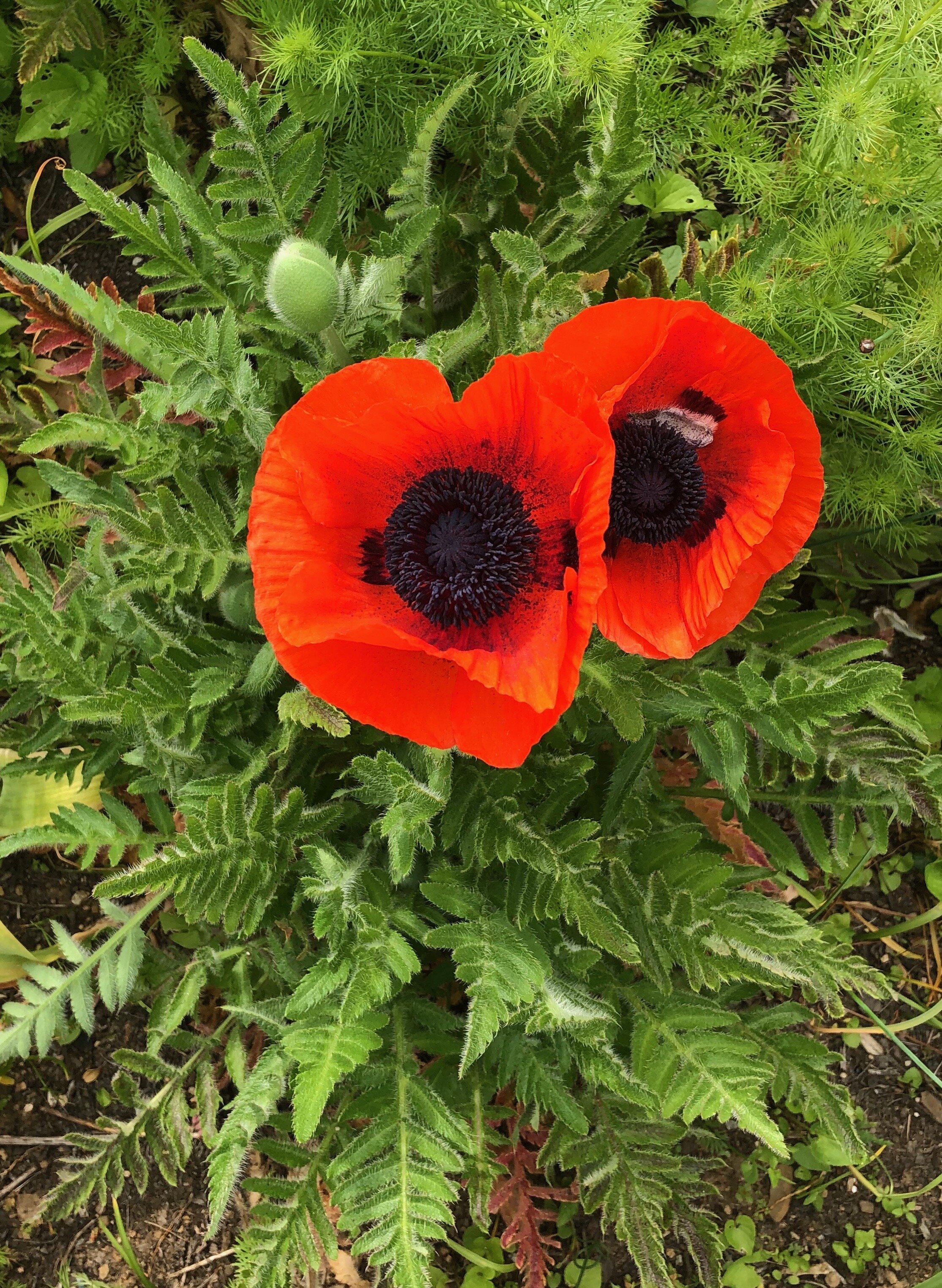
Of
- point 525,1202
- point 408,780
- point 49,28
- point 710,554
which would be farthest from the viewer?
point 49,28

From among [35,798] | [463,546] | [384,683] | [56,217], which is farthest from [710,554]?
[56,217]

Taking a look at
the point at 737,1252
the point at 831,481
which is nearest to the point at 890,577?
the point at 831,481

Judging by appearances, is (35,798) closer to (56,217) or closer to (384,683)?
(384,683)

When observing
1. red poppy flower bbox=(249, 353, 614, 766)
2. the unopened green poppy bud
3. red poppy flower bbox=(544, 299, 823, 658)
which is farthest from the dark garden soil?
red poppy flower bbox=(544, 299, 823, 658)

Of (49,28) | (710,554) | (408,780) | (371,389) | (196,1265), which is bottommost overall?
(196,1265)

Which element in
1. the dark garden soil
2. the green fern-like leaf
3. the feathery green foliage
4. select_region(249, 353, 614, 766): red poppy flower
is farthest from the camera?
the dark garden soil

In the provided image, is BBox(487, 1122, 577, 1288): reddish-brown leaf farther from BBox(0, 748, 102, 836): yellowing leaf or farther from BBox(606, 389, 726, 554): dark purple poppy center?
BBox(606, 389, 726, 554): dark purple poppy center

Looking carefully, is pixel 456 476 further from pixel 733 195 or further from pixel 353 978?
pixel 733 195
